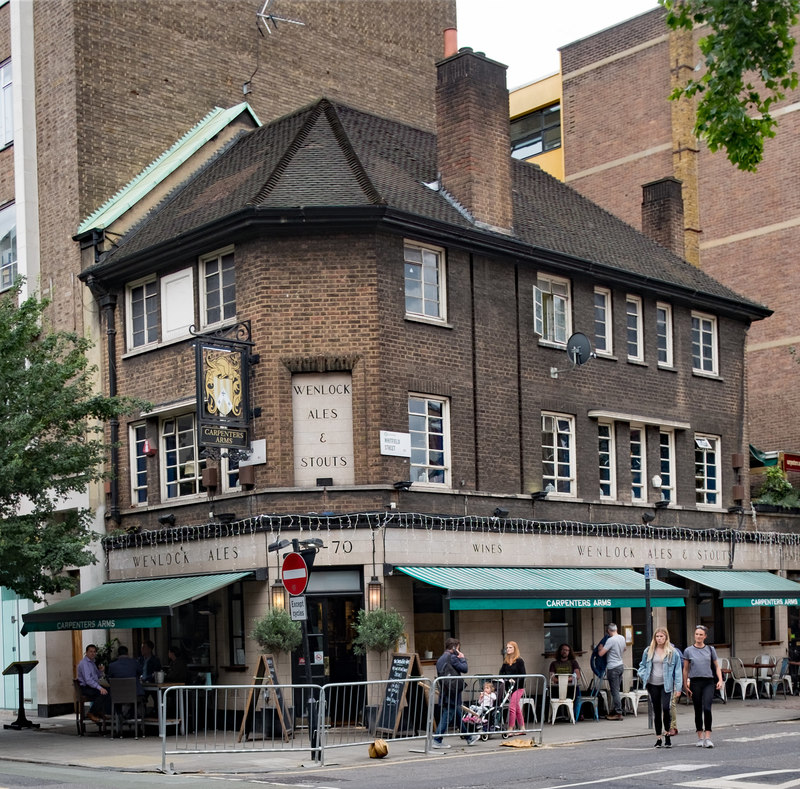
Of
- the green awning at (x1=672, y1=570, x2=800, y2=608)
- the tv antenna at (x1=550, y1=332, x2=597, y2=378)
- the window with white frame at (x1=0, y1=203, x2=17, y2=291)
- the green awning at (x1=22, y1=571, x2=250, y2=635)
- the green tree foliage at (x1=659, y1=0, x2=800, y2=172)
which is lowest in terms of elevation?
the green awning at (x1=672, y1=570, x2=800, y2=608)

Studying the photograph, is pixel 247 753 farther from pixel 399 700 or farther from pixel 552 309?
pixel 552 309

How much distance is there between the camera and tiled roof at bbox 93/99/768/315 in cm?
2397

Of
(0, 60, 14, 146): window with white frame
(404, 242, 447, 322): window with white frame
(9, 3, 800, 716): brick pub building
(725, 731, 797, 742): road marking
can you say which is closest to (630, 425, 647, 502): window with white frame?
(9, 3, 800, 716): brick pub building

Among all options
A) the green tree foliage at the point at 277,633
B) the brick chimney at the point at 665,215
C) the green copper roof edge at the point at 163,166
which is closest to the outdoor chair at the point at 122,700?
the green tree foliage at the point at 277,633

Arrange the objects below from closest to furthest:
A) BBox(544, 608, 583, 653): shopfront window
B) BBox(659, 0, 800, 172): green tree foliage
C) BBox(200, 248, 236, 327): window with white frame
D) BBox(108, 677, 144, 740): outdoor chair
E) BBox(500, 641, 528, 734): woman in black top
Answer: BBox(659, 0, 800, 172): green tree foliage → BBox(500, 641, 528, 734): woman in black top → BBox(108, 677, 144, 740): outdoor chair → BBox(200, 248, 236, 327): window with white frame → BBox(544, 608, 583, 653): shopfront window

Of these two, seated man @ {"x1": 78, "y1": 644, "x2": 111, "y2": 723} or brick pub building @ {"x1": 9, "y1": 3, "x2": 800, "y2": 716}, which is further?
brick pub building @ {"x1": 9, "y1": 3, "x2": 800, "y2": 716}

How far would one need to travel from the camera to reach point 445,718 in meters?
19.3

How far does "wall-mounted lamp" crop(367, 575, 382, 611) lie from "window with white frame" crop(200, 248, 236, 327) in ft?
17.7

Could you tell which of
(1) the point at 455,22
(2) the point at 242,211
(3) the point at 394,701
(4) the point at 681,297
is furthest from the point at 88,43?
(3) the point at 394,701

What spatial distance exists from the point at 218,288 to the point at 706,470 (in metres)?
12.0

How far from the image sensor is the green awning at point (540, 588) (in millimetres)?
22078

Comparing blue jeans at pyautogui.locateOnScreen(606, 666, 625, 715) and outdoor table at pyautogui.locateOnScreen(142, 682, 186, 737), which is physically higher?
outdoor table at pyautogui.locateOnScreen(142, 682, 186, 737)

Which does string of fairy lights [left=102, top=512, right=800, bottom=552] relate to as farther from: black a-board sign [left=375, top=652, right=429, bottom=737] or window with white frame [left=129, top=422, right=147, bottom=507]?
black a-board sign [left=375, top=652, right=429, bottom=737]

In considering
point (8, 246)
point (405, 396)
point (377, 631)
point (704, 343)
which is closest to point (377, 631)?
point (377, 631)
